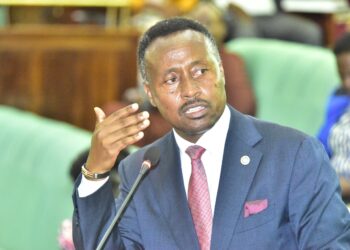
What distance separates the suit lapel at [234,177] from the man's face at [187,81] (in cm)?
7

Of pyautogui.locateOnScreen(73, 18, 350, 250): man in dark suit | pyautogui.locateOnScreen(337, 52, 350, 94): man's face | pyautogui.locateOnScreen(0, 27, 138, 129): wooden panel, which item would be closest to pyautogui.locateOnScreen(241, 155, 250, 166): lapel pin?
pyautogui.locateOnScreen(73, 18, 350, 250): man in dark suit

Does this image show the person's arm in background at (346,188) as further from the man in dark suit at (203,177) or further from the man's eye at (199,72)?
the man's eye at (199,72)

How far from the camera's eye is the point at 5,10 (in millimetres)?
6488

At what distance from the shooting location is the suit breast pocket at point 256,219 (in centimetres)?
182

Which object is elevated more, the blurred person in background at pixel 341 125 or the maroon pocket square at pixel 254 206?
the maroon pocket square at pixel 254 206

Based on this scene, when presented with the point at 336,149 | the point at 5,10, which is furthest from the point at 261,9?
the point at 336,149

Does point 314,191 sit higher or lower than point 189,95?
lower

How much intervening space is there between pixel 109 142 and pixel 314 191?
37 cm

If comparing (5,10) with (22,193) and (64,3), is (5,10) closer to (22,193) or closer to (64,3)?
(64,3)

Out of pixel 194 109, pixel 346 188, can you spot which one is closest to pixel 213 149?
pixel 194 109

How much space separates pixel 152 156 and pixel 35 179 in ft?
6.09

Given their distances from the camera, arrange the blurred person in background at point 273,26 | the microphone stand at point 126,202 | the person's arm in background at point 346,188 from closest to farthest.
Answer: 1. the microphone stand at point 126,202
2. the person's arm in background at point 346,188
3. the blurred person in background at point 273,26

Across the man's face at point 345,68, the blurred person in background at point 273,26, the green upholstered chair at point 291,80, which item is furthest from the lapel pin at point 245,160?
the blurred person in background at point 273,26

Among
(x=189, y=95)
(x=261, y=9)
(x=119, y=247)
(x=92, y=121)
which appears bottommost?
(x=92, y=121)
